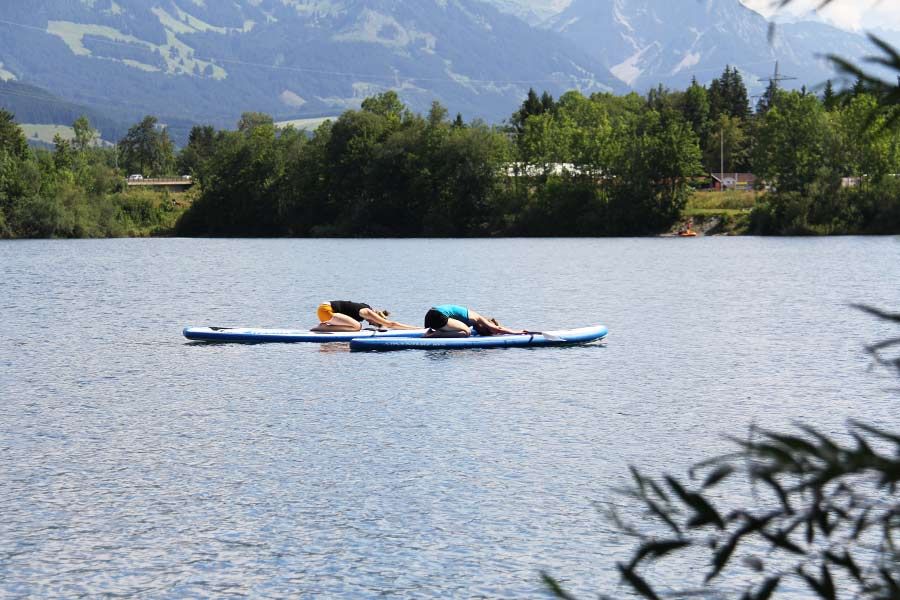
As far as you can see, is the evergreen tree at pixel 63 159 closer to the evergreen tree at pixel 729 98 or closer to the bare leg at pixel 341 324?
the evergreen tree at pixel 729 98

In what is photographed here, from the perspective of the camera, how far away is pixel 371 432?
1964 cm

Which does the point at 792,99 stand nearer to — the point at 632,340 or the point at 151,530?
the point at 632,340

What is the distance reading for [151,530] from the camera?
45.1ft

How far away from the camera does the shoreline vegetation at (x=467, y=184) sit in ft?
322

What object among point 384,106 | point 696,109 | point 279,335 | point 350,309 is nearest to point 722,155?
point 696,109

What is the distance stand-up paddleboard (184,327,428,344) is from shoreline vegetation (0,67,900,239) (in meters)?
67.0

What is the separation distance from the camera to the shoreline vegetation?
322 ft

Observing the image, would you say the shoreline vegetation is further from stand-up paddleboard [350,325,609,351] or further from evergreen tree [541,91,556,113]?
stand-up paddleboard [350,325,609,351]

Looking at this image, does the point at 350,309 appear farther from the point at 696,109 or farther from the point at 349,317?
the point at 696,109

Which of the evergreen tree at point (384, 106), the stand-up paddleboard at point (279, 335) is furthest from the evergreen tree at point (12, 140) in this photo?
the stand-up paddleboard at point (279, 335)

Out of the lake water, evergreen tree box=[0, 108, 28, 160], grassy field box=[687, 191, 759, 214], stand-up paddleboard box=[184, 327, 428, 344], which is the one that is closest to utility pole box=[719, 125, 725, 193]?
grassy field box=[687, 191, 759, 214]

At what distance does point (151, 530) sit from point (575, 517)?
4.61 metres

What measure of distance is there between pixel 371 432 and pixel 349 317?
11030 millimetres

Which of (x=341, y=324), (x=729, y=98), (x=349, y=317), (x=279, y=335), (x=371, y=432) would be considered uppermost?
(x=729, y=98)
